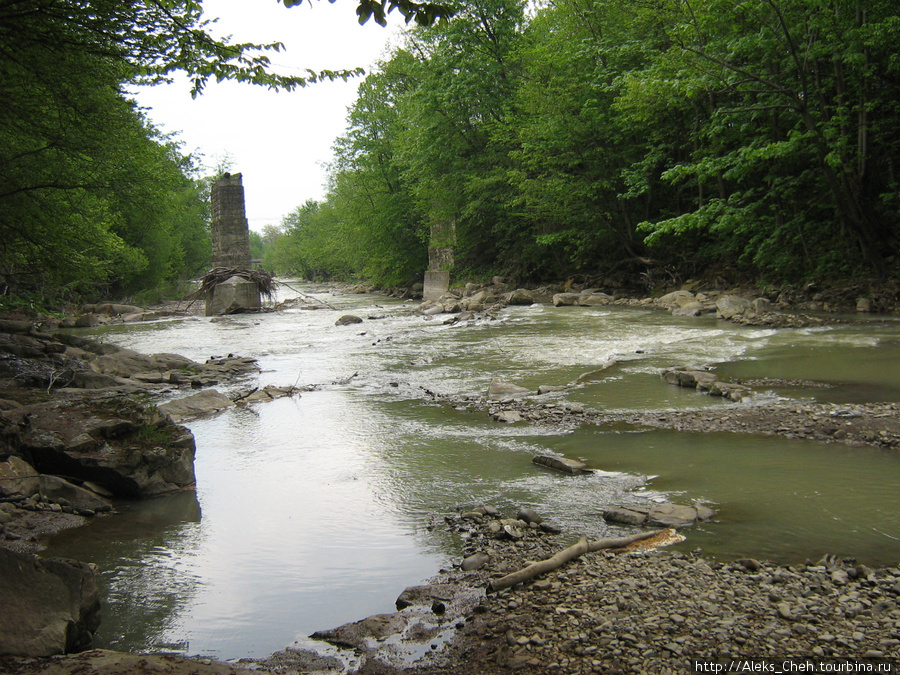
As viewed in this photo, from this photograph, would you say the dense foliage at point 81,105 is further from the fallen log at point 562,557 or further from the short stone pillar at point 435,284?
the short stone pillar at point 435,284

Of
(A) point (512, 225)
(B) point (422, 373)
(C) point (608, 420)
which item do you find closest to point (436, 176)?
(A) point (512, 225)

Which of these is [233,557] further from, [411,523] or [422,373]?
[422,373]

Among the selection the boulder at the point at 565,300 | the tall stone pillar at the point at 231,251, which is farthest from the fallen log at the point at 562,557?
the tall stone pillar at the point at 231,251

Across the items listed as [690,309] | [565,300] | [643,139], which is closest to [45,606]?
[690,309]

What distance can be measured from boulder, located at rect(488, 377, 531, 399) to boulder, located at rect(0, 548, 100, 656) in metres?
6.51

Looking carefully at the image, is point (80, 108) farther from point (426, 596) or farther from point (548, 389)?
point (426, 596)

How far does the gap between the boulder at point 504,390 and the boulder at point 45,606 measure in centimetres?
651

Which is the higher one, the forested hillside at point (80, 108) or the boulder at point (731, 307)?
the forested hillside at point (80, 108)

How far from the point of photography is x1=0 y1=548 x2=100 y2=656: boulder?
2867 mm

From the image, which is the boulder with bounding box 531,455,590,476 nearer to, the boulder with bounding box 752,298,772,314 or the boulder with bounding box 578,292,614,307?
the boulder with bounding box 752,298,772,314

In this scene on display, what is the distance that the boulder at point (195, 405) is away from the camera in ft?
29.4

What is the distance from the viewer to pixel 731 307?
17.4 metres

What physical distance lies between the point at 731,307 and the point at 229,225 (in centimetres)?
2221

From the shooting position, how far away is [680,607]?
330 centimetres
